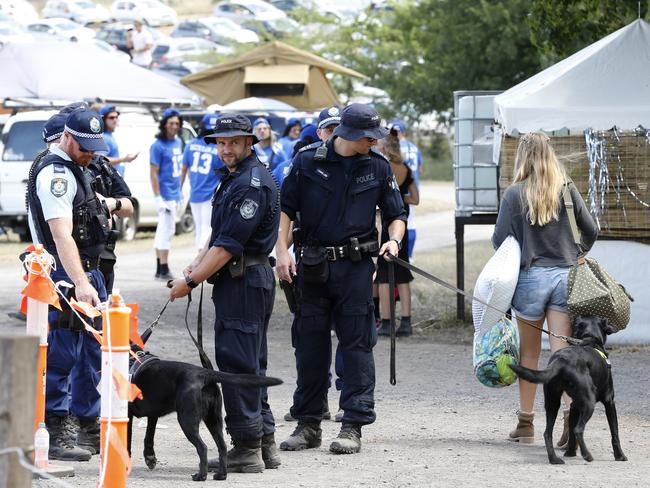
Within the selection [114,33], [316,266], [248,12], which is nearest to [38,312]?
[316,266]

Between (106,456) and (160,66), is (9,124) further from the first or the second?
(160,66)

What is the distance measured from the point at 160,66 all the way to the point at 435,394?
37222 millimetres

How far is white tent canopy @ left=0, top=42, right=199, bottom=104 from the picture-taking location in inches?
915

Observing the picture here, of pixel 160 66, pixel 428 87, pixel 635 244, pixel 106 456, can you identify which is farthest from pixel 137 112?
pixel 160 66

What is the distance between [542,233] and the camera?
7.85 metres

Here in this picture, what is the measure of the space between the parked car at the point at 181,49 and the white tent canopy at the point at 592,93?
3756 cm

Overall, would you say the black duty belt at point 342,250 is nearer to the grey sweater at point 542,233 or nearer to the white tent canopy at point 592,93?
the grey sweater at point 542,233

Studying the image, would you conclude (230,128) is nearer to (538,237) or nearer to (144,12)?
(538,237)

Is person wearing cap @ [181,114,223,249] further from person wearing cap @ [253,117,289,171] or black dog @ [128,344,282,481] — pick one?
black dog @ [128,344,282,481]

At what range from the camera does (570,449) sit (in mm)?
7504

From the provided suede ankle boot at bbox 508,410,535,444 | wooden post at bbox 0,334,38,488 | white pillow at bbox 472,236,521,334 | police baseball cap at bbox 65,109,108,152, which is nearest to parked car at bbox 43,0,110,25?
white pillow at bbox 472,236,521,334

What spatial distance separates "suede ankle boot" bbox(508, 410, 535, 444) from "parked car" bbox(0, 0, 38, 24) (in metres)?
48.4

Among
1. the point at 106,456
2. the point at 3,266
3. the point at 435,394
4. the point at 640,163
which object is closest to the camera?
the point at 106,456

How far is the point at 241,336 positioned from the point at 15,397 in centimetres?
279
